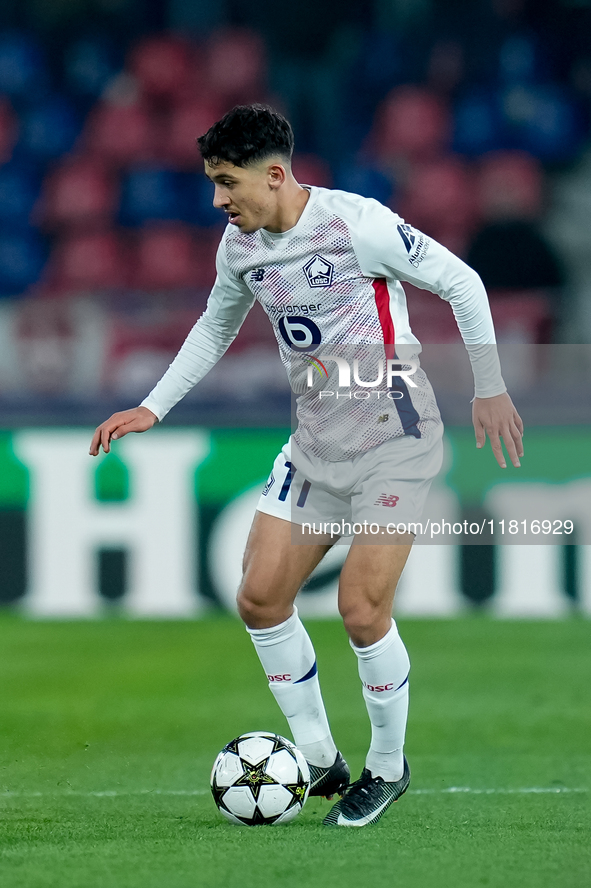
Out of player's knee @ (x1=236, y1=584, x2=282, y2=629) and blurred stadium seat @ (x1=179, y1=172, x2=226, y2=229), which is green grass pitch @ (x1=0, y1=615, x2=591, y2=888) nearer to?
player's knee @ (x1=236, y1=584, x2=282, y2=629)

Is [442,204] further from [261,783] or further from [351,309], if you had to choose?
[261,783]

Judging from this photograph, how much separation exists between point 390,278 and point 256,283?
15.2 inches

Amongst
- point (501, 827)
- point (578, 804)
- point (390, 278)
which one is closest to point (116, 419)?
point (390, 278)

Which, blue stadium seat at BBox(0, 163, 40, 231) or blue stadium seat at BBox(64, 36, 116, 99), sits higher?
blue stadium seat at BBox(64, 36, 116, 99)

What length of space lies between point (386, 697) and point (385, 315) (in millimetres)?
1091

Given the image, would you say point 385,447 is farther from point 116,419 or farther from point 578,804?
point 578,804

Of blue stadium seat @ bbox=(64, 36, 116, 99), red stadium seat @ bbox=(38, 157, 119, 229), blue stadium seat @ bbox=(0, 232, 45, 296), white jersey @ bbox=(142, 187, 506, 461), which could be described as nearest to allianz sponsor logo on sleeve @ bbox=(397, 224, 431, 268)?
white jersey @ bbox=(142, 187, 506, 461)

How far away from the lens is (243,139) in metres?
3.37

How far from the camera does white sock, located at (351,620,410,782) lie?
11.6 feet

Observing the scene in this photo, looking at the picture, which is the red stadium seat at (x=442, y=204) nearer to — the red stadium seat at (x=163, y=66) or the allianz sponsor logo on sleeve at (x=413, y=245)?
the red stadium seat at (x=163, y=66)

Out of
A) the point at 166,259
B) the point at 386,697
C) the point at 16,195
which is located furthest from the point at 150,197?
the point at 386,697

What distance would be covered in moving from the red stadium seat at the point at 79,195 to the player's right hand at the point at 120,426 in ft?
27.1

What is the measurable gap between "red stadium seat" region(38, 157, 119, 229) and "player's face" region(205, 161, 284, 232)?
27.8ft

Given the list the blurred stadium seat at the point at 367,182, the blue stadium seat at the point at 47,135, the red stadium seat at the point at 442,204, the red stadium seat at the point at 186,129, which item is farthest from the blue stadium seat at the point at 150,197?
the red stadium seat at the point at 442,204
